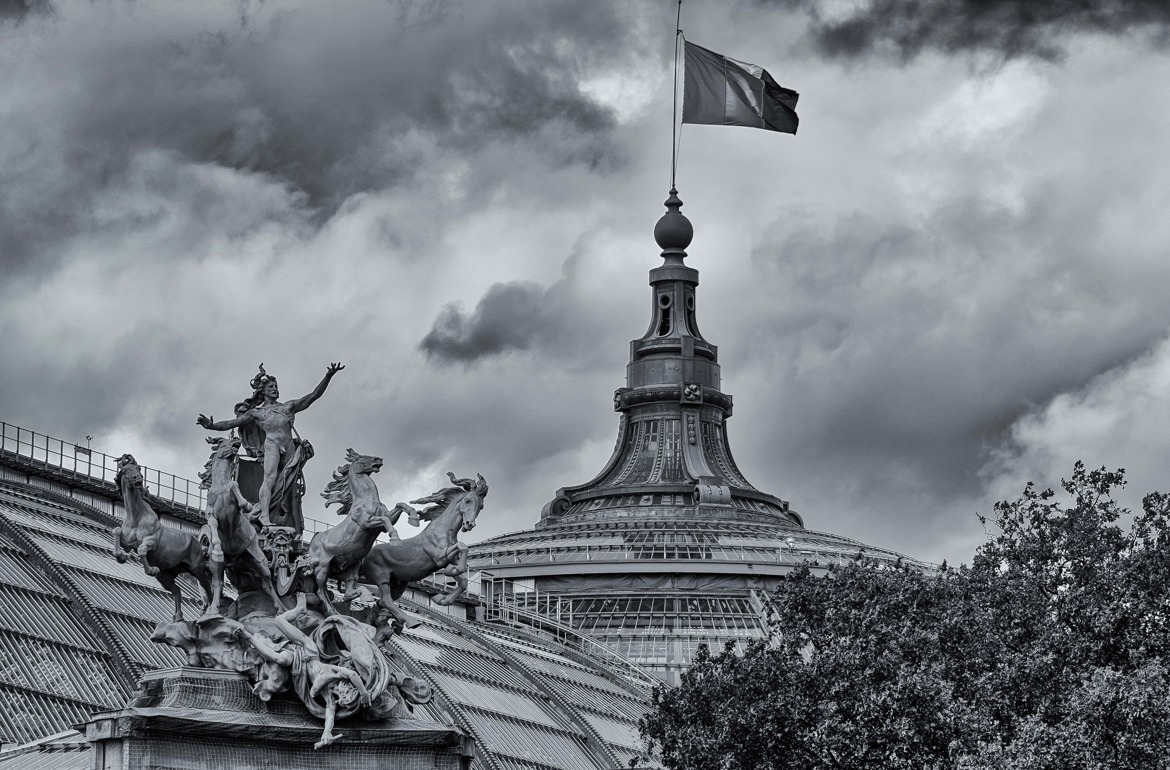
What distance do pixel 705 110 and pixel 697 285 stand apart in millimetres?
Result: 39359

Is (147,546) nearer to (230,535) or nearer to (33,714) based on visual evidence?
(230,535)

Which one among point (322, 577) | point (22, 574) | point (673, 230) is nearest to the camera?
point (322, 577)

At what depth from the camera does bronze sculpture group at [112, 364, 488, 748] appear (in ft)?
147

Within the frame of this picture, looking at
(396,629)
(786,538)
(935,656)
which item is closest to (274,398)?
(396,629)

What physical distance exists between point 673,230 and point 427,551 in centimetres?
12251

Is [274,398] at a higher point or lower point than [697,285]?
lower

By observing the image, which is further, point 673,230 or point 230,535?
point 673,230

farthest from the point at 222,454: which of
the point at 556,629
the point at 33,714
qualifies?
the point at 556,629

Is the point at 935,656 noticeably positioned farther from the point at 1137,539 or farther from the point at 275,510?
the point at 275,510

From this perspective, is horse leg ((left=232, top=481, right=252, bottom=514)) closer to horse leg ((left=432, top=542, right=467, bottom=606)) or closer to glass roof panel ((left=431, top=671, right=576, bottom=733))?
horse leg ((left=432, top=542, right=467, bottom=606))

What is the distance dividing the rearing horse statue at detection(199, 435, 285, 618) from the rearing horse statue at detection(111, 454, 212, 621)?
51cm

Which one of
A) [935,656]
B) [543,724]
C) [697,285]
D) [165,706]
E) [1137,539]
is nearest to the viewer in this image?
[165,706]

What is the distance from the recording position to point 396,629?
48.4m

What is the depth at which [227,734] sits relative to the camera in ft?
143
